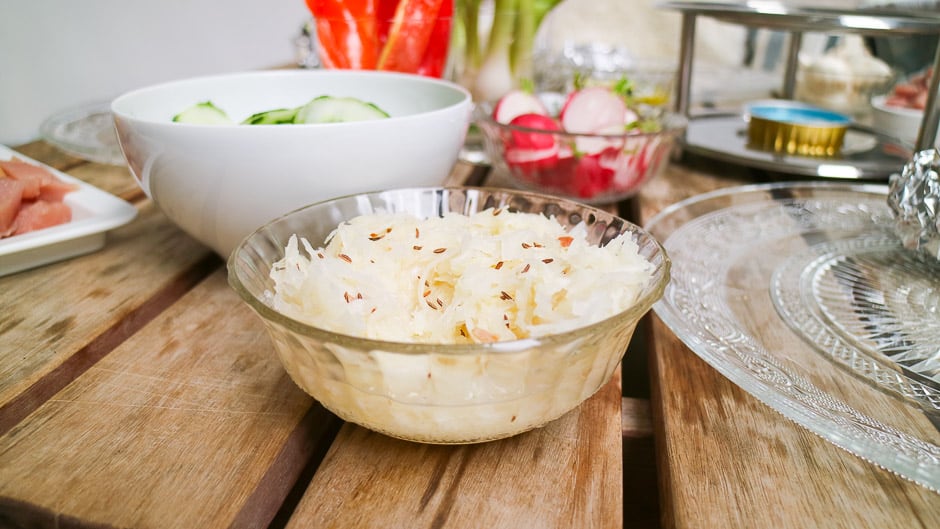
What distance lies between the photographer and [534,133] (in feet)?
2.66

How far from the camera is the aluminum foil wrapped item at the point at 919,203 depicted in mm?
606

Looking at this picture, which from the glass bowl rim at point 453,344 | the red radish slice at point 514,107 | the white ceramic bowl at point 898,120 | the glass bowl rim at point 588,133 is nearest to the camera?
the glass bowl rim at point 453,344

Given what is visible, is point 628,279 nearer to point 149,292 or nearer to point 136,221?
point 149,292

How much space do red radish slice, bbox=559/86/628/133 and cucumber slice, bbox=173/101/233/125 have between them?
442 millimetres

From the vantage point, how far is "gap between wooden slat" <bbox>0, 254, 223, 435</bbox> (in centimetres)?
44

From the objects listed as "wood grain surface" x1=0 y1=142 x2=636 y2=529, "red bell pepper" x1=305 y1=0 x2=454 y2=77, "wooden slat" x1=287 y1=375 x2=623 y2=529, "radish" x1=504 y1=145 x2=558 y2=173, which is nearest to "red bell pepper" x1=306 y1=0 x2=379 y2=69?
"red bell pepper" x1=305 y1=0 x2=454 y2=77

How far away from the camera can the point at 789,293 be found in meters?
0.59

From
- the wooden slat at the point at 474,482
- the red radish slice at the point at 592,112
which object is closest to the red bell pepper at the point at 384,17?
the red radish slice at the point at 592,112

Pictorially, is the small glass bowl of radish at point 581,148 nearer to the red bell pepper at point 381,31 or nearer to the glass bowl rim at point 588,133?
the glass bowl rim at point 588,133

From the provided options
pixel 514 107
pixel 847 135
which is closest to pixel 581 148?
pixel 514 107

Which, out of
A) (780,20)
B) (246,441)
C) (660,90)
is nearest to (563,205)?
(246,441)

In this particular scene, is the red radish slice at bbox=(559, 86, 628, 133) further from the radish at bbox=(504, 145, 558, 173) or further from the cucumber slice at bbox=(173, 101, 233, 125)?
the cucumber slice at bbox=(173, 101, 233, 125)

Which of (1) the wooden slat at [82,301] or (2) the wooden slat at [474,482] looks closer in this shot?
(2) the wooden slat at [474,482]

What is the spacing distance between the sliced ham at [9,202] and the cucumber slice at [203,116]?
0.18 metres
